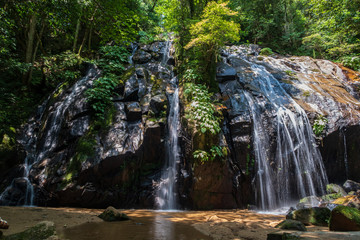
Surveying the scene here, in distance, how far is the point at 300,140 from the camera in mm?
7340

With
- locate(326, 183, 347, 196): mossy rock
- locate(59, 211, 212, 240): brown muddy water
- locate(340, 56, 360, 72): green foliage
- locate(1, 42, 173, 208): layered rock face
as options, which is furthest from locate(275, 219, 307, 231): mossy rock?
locate(340, 56, 360, 72): green foliage

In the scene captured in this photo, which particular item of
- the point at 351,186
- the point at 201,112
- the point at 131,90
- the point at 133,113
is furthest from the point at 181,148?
the point at 351,186

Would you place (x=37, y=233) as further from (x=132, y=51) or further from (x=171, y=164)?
(x=132, y=51)

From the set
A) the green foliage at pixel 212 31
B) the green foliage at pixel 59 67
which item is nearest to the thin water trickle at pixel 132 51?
the green foliage at pixel 59 67

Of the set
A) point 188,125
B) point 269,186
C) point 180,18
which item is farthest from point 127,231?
point 180,18

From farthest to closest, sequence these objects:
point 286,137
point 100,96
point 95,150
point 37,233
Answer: point 100,96 → point 286,137 → point 95,150 → point 37,233

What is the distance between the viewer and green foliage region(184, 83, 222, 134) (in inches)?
267

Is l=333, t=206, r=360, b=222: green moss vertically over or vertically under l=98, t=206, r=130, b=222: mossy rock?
over

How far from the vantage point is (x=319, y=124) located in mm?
7508

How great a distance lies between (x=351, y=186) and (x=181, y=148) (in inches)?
244

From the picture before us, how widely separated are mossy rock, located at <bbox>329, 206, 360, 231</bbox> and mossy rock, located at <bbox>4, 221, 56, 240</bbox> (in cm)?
443

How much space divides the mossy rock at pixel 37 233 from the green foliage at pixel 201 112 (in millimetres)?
4846

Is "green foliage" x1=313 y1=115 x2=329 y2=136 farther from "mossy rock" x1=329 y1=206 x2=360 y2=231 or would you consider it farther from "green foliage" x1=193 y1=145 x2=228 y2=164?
"mossy rock" x1=329 y1=206 x2=360 y2=231

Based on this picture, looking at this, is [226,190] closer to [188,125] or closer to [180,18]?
[188,125]
